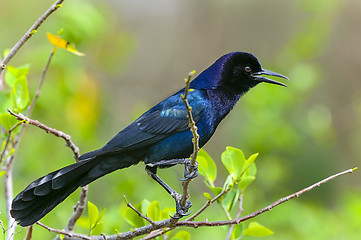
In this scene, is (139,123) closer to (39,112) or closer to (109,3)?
(39,112)

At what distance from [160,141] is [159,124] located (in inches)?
4.2

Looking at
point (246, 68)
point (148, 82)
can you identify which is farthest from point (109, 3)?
point (246, 68)

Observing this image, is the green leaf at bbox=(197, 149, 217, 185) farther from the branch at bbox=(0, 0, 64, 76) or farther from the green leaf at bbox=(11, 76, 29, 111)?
the branch at bbox=(0, 0, 64, 76)

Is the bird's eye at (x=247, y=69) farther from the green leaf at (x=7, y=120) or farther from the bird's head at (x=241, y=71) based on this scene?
the green leaf at (x=7, y=120)

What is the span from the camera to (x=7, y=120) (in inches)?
118

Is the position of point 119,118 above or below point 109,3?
below

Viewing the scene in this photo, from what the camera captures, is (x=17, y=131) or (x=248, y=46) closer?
(x=17, y=131)

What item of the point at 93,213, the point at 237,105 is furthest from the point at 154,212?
the point at 237,105

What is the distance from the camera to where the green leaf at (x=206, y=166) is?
10.3ft

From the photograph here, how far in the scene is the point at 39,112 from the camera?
5051mm

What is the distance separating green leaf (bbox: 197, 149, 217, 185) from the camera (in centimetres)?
314

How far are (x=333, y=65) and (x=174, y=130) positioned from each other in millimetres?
6076

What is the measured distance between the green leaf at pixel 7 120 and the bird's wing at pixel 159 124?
1.92 ft

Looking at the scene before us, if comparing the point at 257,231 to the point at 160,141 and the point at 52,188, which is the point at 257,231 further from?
the point at 52,188
